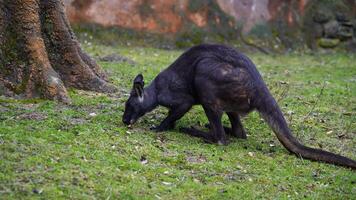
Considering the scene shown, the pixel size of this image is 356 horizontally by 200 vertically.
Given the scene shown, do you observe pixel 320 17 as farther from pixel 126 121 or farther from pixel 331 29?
pixel 126 121

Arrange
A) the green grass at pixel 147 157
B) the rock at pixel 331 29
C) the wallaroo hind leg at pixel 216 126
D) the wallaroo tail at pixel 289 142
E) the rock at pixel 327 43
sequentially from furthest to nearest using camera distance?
the rock at pixel 331 29 → the rock at pixel 327 43 → the wallaroo hind leg at pixel 216 126 → the wallaroo tail at pixel 289 142 → the green grass at pixel 147 157

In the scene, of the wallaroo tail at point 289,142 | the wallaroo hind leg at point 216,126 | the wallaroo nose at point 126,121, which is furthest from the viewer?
the wallaroo nose at point 126,121

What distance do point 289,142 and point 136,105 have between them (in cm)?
216

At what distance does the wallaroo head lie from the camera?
8500 millimetres

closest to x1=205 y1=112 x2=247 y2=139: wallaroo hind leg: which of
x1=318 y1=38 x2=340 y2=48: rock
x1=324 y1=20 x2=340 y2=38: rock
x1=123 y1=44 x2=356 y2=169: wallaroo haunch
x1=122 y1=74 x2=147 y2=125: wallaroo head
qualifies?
x1=123 y1=44 x2=356 y2=169: wallaroo haunch

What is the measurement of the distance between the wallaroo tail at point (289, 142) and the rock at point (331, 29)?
34.1 feet

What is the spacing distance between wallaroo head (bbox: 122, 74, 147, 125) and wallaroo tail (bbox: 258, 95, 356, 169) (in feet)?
5.39

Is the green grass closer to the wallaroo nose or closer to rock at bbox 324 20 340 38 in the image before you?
the wallaroo nose

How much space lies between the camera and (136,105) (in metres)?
A: 8.67

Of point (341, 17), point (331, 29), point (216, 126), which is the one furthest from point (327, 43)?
point (216, 126)

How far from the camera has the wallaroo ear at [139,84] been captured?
848 cm

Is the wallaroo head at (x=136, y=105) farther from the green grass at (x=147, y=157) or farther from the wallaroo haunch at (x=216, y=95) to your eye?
the green grass at (x=147, y=157)

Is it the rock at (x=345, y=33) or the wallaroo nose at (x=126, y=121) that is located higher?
the wallaroo nose at (x=126, y=121)

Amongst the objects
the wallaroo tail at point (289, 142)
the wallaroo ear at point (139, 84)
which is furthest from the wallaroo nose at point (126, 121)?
the wallaroo tail at point (289, 142)
